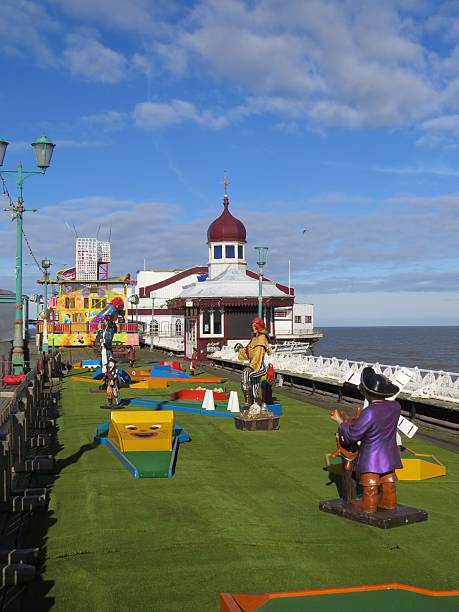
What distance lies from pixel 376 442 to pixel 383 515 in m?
0.84

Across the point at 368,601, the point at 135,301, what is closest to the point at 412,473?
the point at 368,601

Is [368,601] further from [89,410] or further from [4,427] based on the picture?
[89,410]

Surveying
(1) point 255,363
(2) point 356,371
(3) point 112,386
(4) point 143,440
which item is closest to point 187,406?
(3) point 112,386

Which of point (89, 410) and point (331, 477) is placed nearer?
point (331, 477)

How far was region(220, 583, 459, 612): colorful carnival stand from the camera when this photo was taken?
5.15 m

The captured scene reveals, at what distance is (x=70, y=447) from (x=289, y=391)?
15.2 metres

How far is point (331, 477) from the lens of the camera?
10.5 m

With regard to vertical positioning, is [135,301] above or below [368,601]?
above

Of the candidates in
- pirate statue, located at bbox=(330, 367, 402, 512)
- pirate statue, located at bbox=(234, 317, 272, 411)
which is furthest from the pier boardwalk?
pirate statue, located at bbox=(234, 317, 272, 411)

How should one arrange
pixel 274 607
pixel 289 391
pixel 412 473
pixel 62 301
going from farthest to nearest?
1. pixel 62 301
2. pixel 289 391
3. pixel 412 473
4. pixel 274 607

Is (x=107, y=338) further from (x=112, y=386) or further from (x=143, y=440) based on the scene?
(x=143, y=440)

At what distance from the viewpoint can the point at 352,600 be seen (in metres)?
5.38

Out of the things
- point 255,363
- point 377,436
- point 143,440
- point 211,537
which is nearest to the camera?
point 211,537

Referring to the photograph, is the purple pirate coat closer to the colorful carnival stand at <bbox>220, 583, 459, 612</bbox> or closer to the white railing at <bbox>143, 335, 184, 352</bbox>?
the colorful carnival stand at <bbox>220, 583, 459, 612</bbox>
